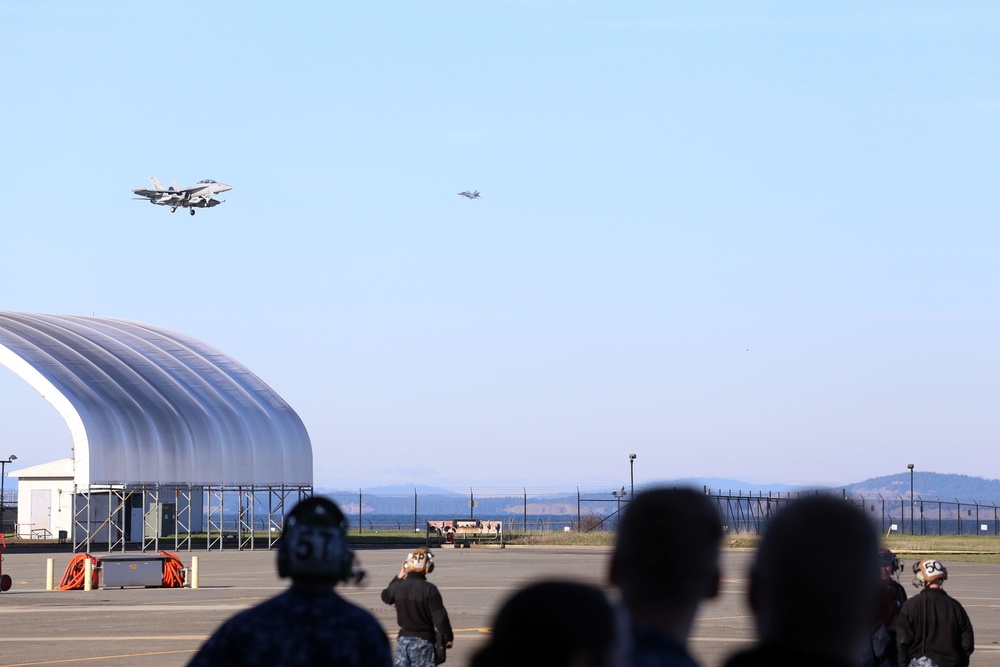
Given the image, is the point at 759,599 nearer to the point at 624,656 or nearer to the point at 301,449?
the point at 624,656

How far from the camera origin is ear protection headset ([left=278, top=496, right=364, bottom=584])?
468 centimetres

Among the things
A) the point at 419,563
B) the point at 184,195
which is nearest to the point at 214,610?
the point at 419,563

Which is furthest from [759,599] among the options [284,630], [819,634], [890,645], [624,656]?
[890,645]

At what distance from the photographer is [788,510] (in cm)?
347

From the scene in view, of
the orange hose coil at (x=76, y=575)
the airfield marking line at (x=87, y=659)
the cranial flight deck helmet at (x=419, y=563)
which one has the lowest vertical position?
the orange hose coil at (x=76, y=575)

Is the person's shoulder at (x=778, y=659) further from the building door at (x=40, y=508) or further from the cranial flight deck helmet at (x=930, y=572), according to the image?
the building door at (x=40, y=508)

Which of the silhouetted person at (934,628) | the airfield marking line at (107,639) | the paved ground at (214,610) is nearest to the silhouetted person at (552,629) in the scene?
the paved ground at (214,610)

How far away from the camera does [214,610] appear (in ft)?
85.9

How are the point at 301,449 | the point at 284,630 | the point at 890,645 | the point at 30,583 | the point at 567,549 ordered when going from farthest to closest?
the point at 301,449 → the point at 567,549 → the point at 30,583 → the point at 890,645 → the point at 284,630

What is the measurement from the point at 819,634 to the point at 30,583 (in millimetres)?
35996

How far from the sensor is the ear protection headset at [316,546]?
15.4 ft

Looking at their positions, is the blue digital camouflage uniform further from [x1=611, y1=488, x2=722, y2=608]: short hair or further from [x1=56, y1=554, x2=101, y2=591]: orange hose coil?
[x1=56, y1=554, x2=101, y2=591]: orange hose coil

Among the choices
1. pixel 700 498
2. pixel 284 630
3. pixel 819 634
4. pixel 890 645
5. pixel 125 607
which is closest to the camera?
pixel 819 634

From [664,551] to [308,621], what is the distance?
1.55 meters
